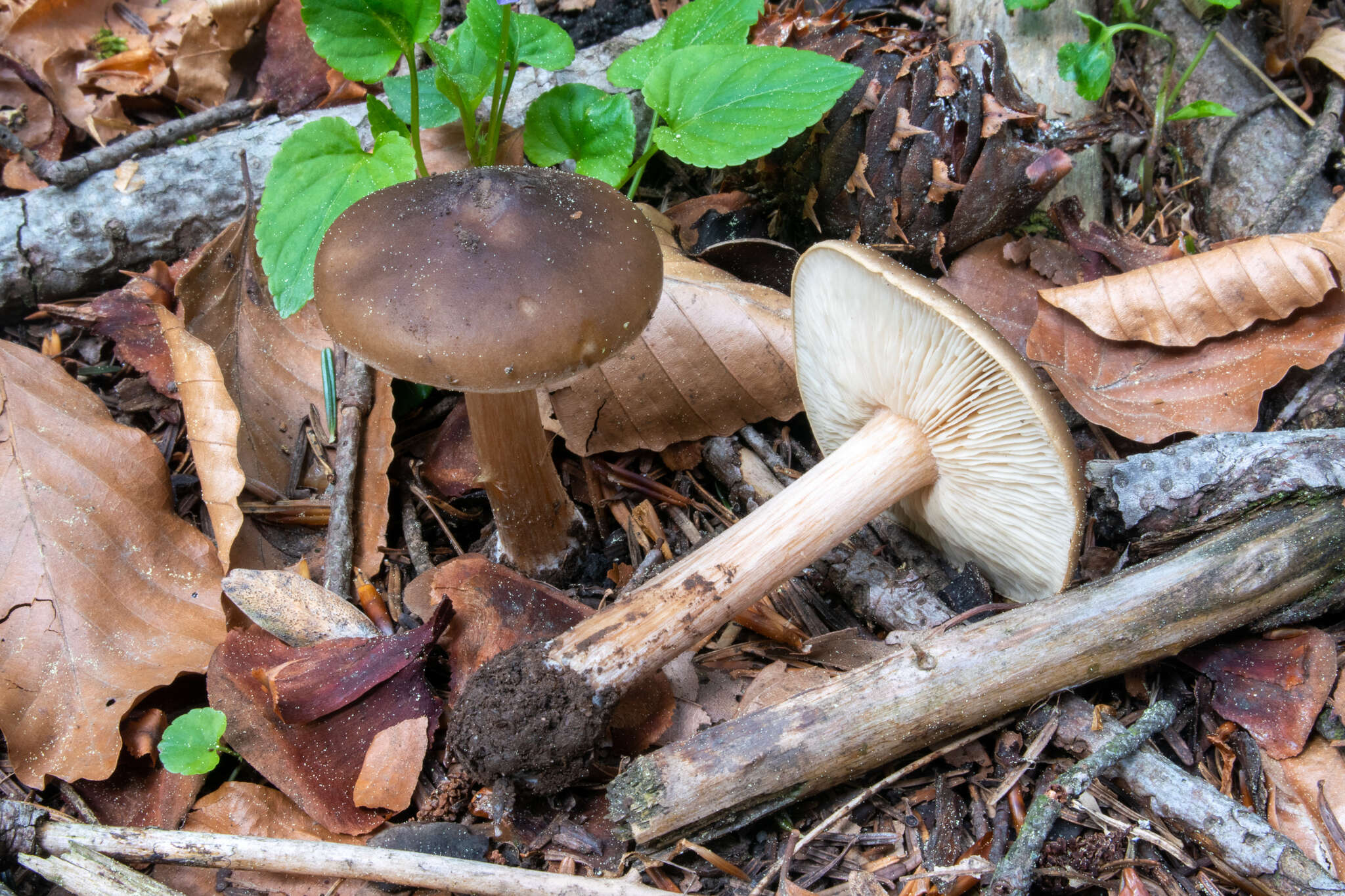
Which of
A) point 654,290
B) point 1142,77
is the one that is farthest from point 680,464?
point 1142,77

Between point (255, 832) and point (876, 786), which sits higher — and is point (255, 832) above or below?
below

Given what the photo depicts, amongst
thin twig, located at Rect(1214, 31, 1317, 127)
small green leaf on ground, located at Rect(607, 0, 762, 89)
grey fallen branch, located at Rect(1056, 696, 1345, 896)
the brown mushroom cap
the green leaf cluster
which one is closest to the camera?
grey fallen branch, located at Rect(1056, 696, 1345, 896)

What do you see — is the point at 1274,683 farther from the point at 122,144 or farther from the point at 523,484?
the point at 122,144

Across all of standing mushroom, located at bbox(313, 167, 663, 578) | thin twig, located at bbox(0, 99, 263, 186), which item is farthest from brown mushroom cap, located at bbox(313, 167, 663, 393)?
thin twig, located at bbox(0, 99, 263, 186)

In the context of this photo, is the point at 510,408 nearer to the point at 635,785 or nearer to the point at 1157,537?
the point at 635,785

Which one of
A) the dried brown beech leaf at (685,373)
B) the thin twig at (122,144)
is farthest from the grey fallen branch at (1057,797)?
the thin twig at (122,144)

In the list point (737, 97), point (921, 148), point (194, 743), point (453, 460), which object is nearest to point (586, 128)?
point (737, 97)

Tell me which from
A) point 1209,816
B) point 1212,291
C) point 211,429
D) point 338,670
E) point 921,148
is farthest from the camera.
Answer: point 921,148

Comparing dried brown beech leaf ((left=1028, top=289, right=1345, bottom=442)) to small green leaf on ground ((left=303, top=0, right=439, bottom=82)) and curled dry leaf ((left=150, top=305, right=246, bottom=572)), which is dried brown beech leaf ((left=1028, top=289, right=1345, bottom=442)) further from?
curled dry leaf ((left=150, top=305, right=246, bottom=572))
